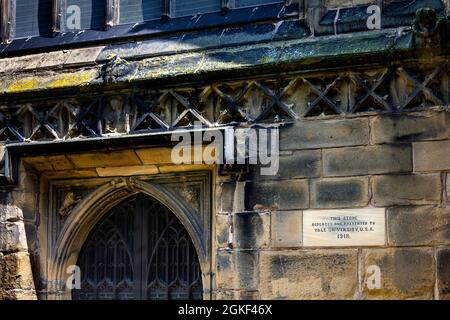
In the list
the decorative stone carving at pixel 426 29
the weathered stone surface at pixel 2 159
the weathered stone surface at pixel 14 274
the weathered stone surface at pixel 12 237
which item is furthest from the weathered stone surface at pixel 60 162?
the decorative stone carving at pixel 426 29

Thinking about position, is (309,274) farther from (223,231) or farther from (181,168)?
(181,168)

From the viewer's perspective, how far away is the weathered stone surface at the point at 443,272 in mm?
7375

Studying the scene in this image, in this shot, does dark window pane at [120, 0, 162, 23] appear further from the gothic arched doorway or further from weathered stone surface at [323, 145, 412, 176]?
weathered stone surface at [323, 145, 412, 176]

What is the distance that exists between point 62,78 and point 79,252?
5.57ft

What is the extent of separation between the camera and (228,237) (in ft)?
26.6

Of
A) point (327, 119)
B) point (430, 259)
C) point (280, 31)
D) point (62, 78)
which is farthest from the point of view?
point (62, 78)

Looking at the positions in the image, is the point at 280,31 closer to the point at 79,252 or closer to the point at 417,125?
the point at 417,125

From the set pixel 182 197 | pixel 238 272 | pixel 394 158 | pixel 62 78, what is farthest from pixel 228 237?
pixel 62 78

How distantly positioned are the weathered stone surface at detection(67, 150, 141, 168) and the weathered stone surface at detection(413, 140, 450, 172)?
2.64 meters

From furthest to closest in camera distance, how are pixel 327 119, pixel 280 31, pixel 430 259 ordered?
pixel 280 31, pixel 327 119, pixel 430 259

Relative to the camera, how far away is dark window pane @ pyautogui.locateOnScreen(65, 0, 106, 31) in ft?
31.2

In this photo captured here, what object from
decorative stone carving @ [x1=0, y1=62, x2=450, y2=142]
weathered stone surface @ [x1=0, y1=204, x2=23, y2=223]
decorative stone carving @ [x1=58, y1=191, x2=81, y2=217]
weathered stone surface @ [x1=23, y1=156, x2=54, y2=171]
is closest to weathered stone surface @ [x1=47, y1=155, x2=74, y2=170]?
weathered stone surface @ [x1=23, y1=156, x2=54, y2=171]

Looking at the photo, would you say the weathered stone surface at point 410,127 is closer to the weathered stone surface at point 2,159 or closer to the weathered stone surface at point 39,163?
the weathered stone surface at point 39,163

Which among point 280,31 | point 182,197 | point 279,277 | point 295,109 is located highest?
point 280,31
